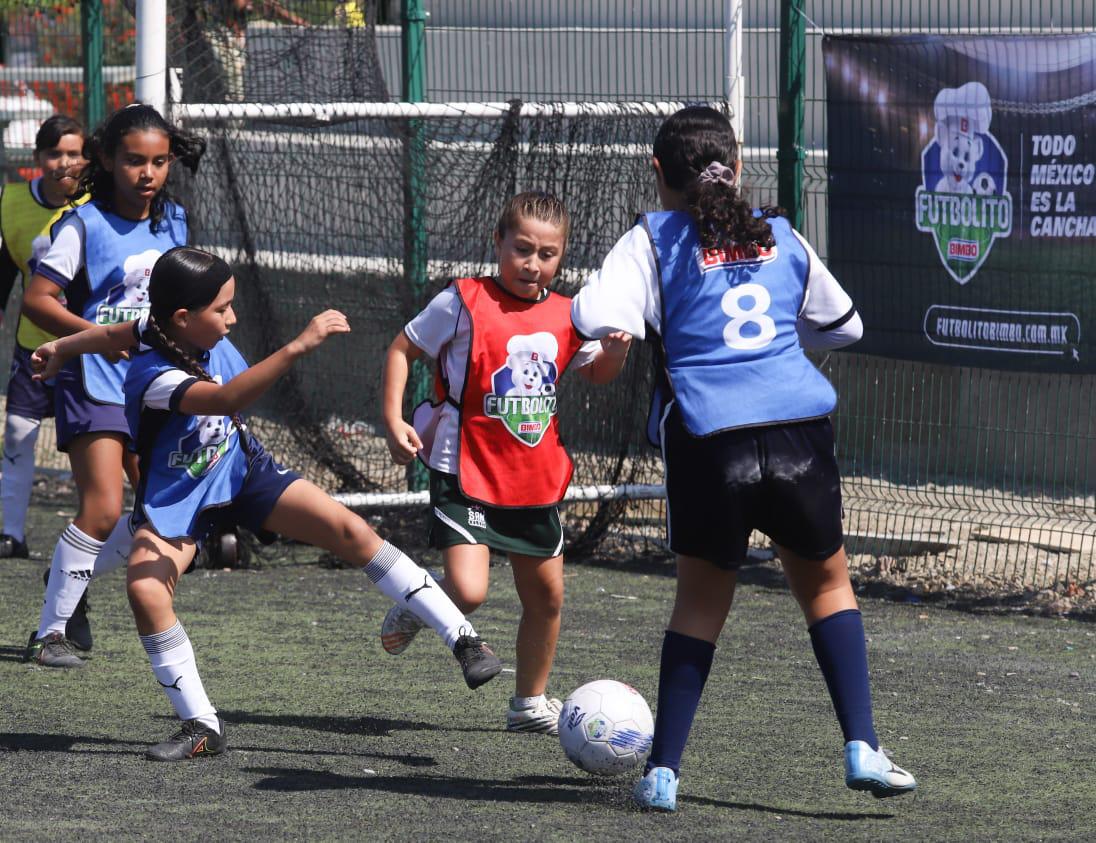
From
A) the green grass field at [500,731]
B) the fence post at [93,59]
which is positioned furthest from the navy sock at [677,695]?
the fence post at [93,59]

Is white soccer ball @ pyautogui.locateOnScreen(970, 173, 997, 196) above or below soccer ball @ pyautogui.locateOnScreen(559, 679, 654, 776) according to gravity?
above

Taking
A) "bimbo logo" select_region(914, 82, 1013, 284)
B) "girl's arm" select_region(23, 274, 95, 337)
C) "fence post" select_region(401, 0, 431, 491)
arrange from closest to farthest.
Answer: "girl's arm" select_region(23, 274, 95, 337) < "bimbo logo" select_region(914, 82, 1013, 284) < "fence post" select_region(401, 0, 431, 491)

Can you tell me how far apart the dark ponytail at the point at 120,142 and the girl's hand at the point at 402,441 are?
5.47ft

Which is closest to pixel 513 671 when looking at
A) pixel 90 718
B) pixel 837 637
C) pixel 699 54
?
pixel 90 718

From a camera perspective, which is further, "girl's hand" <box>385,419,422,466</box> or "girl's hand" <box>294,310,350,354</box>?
"girl's hand" <box>385,419,422,466</box>

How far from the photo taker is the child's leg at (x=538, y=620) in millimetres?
5391

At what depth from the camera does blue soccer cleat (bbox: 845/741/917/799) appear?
4.35 metres

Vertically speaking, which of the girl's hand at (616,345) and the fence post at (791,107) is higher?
the fence post at (791,107)

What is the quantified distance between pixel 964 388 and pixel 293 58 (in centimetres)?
380

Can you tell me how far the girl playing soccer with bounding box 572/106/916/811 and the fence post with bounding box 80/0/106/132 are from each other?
6.24 metres

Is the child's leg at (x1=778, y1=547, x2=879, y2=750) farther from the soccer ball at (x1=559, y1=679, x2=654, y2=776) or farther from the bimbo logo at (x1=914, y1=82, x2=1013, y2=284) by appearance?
the bimbo logo at (x1=914, y1=82, x2=1013, y2=284)

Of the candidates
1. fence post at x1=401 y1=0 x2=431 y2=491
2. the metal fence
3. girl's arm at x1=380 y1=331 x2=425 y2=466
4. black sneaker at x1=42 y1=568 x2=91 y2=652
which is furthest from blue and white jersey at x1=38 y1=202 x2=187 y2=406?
the metal fence

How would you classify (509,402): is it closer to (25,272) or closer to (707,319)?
(707,319)

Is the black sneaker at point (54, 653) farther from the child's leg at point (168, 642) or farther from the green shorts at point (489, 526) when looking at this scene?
the green shorts at point (489, 526)
